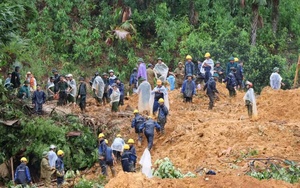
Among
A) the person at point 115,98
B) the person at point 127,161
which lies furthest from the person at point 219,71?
the person at point 127,161

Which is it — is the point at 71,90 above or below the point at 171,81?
below

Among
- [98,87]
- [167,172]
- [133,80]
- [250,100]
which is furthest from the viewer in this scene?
[133,80]

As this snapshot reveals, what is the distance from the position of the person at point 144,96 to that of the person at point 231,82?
10.9 feet

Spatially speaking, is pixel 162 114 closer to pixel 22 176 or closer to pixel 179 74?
pixel 22 176

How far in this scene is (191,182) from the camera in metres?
12.8

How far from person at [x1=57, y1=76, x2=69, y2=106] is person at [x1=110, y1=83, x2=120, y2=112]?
159 centimetres

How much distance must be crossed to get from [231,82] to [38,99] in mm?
6822

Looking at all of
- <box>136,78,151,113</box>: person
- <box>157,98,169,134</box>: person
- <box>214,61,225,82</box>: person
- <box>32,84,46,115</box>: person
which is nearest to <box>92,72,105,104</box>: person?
<box>136,78,151,113</box>: person

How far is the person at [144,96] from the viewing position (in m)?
21.3

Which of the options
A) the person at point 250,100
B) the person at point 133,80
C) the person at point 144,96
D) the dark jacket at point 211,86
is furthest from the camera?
the person at point 133,80

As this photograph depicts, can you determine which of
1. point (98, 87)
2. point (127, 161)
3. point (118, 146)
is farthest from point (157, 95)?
point (127, 161)

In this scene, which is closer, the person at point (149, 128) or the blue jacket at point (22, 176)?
the blue jacket at point (22, 176)

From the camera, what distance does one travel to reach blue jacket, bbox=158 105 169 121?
64.6ft

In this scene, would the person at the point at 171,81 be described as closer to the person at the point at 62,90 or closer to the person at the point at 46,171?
the person at the point at 62,90
